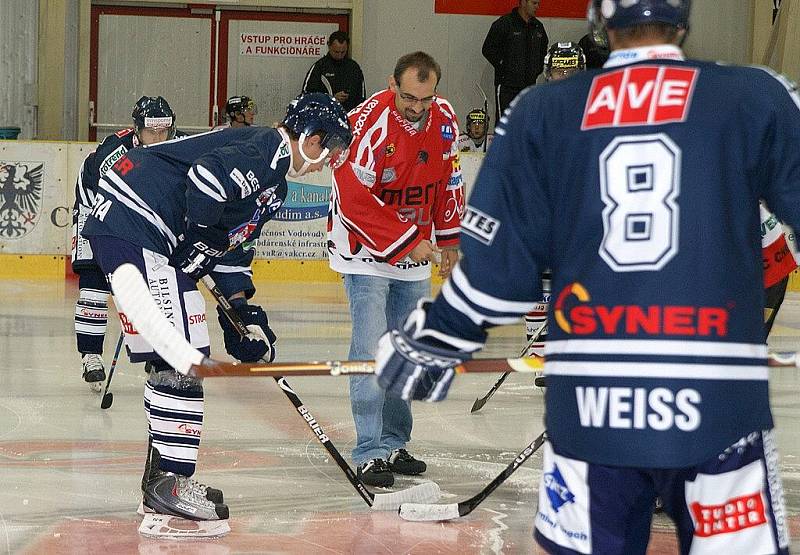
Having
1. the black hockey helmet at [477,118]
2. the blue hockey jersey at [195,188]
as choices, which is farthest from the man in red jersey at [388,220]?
the black hockey helmet at [477,118]

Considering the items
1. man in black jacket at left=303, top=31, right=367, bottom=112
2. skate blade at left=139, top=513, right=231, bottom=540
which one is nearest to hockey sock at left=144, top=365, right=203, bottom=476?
skate blade at left=139, top=513, right=231, bottom=540

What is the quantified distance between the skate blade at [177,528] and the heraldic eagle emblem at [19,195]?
6.11 m

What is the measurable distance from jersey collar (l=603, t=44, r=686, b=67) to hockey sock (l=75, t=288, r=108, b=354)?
3.77 metres

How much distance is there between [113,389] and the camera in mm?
4965

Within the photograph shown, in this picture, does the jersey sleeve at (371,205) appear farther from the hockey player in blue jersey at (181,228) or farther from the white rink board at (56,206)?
the white rink board at (56,206)

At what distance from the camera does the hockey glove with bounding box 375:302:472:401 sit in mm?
1592

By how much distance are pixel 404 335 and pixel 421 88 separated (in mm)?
1979

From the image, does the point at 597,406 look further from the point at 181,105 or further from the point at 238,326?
the point at 181,105

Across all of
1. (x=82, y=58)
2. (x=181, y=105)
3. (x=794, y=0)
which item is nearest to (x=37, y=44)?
(x=82, y=58)

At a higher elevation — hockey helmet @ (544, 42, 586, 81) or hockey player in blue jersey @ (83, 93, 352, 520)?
hockey helmet @ (544, 42, 586, 81)

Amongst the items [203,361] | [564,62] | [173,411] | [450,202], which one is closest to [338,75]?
[564,62]

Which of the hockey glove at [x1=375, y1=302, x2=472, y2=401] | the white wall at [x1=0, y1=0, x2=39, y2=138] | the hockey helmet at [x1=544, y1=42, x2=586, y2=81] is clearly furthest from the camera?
the white wall at [x1=0, y1=0, x2=39, y2=138]

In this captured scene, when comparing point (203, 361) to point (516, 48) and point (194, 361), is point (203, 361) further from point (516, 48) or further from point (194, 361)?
point (516, 48)

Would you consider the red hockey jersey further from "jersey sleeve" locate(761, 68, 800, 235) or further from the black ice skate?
"jersey sleeve" locate(761, 68, 800, 235)
